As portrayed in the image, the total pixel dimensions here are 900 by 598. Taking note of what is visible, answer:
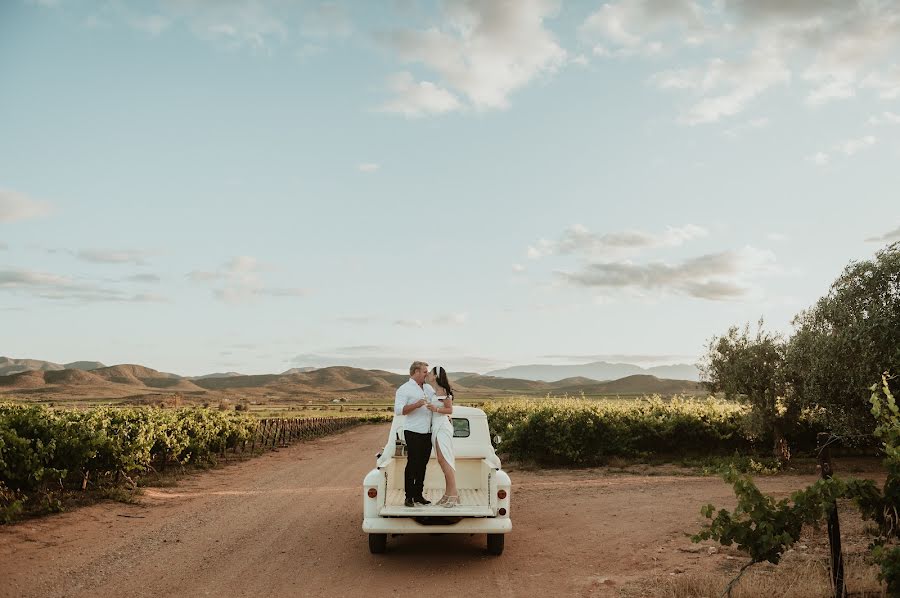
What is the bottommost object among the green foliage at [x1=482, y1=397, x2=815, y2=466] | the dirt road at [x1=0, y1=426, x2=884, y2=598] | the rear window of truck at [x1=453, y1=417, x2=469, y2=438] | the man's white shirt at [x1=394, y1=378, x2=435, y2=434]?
the dirt road at [x1=0, y1=426, x2=884, y2=598]

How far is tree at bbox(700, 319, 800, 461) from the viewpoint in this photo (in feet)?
60.6

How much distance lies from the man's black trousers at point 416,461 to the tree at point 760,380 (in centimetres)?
1297

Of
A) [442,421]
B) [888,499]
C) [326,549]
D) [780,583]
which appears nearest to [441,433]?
[442,421]

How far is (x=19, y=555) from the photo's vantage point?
918 centimetres

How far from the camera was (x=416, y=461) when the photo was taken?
8930 mm

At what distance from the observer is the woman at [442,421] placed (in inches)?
352

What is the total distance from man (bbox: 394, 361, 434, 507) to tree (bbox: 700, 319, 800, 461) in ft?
42.5

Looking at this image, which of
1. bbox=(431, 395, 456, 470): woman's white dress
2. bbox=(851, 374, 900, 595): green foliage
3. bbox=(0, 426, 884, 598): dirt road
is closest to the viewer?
bbox=(851, 374, 900, 595): green foliage

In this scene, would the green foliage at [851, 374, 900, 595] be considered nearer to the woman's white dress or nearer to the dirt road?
the dirt road

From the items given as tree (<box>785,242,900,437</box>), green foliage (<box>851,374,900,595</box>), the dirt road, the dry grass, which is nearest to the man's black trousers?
the dirt road

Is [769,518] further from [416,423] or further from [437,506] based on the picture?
[416,423]

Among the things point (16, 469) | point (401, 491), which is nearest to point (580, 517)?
point (401, 491)

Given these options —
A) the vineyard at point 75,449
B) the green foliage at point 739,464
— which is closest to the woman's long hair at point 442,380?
the vineyard at point 75,449

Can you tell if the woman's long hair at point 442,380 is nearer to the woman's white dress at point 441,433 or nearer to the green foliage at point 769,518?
the woman's white dress at point 441,433
